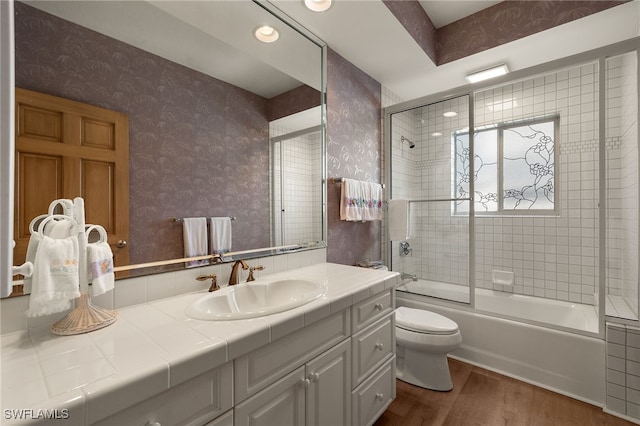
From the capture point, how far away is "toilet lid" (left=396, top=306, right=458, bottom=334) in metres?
1.88

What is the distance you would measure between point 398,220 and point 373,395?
1504mm

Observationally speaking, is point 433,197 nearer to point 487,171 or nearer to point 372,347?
point 487,171

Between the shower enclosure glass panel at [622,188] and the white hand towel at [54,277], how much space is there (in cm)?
267

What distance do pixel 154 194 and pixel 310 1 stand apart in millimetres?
1402

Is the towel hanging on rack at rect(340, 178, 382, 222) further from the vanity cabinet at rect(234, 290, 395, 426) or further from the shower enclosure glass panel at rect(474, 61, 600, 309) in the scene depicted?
the shower enclosure glass panel at rect(474, 61, 600, 309)

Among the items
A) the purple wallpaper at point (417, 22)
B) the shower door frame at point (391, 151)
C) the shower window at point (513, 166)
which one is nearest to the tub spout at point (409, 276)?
the shower door frame at point (391, 151)

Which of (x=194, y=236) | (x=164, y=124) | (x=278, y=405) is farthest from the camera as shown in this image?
(x=194, y=236)

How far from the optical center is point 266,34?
1.67 m

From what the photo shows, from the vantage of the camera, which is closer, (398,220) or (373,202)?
(373,202)

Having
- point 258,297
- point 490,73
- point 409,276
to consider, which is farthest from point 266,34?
point 409,276

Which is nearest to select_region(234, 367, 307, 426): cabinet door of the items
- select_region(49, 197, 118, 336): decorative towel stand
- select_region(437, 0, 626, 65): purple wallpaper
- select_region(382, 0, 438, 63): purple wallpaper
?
select_region(49, 197, 118, 336): decorative towel stand

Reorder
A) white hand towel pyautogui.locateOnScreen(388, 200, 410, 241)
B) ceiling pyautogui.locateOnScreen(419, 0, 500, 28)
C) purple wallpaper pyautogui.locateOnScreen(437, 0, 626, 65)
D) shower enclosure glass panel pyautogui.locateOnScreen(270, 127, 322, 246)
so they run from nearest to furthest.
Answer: shower enclosure glass panel pyautogui.locateOnScreen(270, 127, 322, 246), purple wallpaper pyautogui.locateOnScreen(437, 0, 626, 65), ceiling pyautogui.locateOnScreen(419, 0, 500, 28), white hand towel pyautogui.locateOnScreen(388, 200, 410, 241)

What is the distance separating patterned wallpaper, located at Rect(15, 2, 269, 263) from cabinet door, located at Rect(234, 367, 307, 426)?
2.25 ft

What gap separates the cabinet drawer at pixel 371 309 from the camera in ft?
4.34
